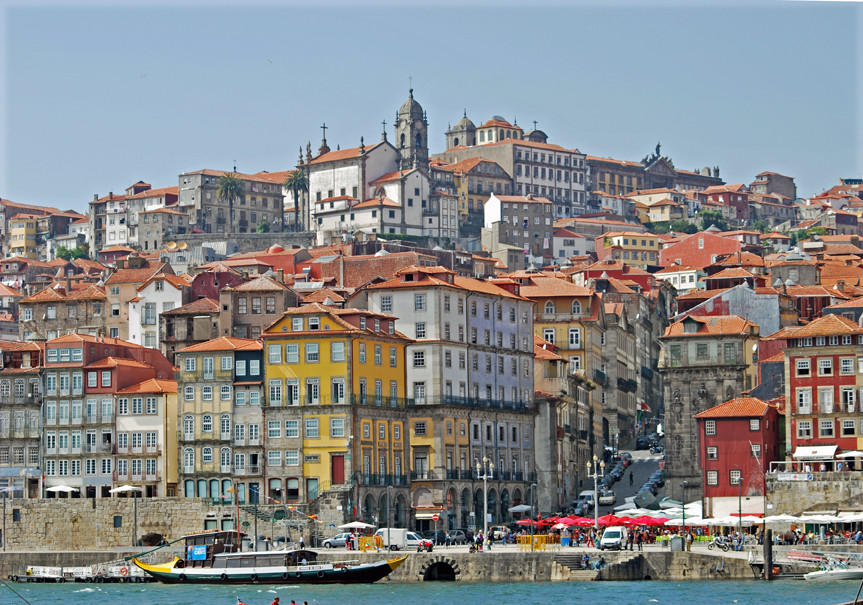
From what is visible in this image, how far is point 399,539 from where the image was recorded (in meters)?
80.9

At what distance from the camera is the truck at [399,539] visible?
255 feet

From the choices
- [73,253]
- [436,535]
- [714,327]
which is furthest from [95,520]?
[73,253]

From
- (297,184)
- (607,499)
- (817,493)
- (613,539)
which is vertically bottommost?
(613,539)

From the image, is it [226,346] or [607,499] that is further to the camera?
[607,499]

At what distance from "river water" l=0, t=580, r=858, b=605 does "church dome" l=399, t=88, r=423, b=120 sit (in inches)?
4918

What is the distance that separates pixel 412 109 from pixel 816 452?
119 meters

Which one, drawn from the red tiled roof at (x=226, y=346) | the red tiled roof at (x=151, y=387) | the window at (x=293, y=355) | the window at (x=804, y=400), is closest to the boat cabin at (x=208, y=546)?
the window at (x=293, y=355)

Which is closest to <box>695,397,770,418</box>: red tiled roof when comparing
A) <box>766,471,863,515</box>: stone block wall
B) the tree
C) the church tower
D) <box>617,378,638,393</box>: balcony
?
<box>766,471,863,515</box>: stone block wall

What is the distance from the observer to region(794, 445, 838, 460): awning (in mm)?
84250

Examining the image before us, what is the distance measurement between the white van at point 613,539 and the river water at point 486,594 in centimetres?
375

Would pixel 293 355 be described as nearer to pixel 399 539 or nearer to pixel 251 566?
pixel 399 539

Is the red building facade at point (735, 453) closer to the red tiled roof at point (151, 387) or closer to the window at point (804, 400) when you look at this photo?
the window at point (804, 400)

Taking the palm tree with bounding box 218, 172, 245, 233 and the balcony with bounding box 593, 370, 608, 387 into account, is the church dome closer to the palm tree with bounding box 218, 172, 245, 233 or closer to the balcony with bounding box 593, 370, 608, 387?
the palm tree with bounding box 218, 172, 245, 233

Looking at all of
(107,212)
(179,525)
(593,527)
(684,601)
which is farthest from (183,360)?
(107,212)
